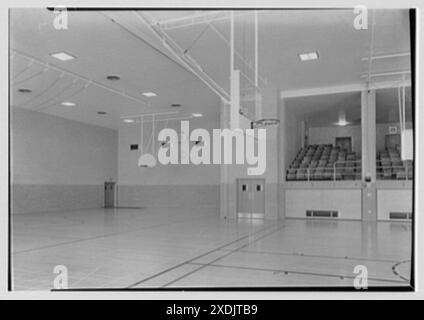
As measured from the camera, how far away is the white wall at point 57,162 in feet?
58.2

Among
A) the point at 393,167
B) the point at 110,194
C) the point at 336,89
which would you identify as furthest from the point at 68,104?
the point at 393,167

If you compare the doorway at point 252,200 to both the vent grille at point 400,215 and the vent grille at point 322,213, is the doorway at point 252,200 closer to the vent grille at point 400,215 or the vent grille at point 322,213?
the vent grille at point 322,213

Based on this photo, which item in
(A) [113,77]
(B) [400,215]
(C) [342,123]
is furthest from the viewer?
(C) [342,123]

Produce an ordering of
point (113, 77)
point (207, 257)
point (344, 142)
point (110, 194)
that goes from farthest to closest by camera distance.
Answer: point (344, 142) < point (110, 194) < point (113, 77) < point (207, 257)

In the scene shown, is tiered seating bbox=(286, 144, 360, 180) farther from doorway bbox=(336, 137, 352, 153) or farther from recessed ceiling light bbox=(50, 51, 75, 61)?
recessed ceiling light bbox=(50, 51, 75, 61)

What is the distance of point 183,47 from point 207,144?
32.4 ft

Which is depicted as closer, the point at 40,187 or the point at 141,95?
the point at 141,95

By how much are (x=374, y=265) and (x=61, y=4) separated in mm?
6021

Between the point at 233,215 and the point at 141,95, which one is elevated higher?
the point at 141,95

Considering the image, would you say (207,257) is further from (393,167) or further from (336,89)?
(393,167)

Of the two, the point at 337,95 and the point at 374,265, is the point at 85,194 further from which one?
the point at 374,265

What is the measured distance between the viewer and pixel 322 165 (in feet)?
59.5

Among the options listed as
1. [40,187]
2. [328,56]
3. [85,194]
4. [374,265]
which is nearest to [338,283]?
[374,265]
